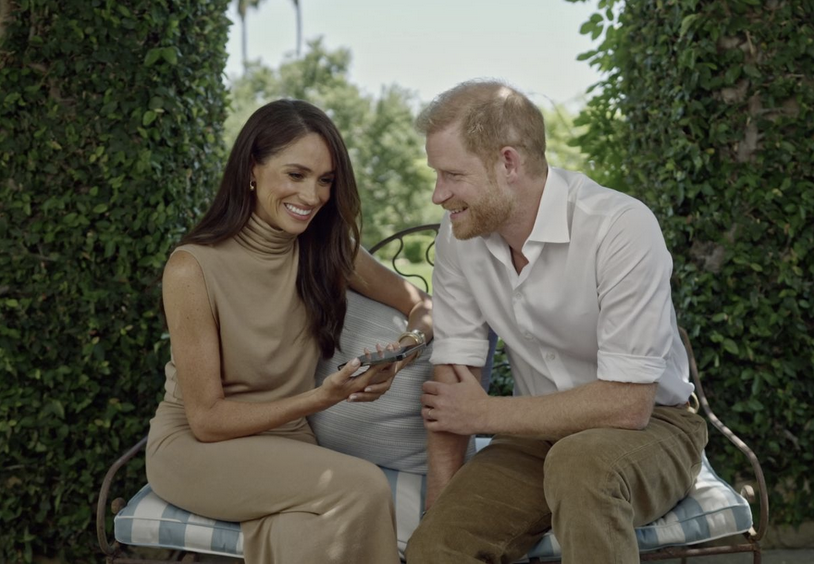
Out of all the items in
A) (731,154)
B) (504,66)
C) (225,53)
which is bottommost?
(731,154)

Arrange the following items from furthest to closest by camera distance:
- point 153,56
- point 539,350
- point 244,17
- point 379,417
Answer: point 244,17 → point 153,56 → point 379,417 → point 539,350

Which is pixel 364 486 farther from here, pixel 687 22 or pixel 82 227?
pixel 687 22

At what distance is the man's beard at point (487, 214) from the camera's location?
2.43 m

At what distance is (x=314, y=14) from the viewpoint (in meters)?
45.0

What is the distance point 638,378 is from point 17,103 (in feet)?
7.63

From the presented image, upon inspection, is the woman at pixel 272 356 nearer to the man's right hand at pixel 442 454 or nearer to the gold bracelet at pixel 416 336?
the gold bracelet at pixel 416 336

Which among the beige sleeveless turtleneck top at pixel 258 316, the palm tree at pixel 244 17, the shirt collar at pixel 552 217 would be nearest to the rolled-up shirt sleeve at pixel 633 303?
the shirt collar at pixel 552 217

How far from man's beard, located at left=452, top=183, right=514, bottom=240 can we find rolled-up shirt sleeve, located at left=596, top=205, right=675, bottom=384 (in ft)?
0.90

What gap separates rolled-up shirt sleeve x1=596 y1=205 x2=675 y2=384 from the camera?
2.30 metres

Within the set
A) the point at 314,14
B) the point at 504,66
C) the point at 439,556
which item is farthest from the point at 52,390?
the point at 314,14

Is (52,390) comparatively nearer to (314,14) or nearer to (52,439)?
(52,439)

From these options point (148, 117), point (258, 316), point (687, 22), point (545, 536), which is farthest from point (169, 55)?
point (545, 536)

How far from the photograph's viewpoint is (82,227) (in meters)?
3.24

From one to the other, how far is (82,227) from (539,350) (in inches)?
66.9
